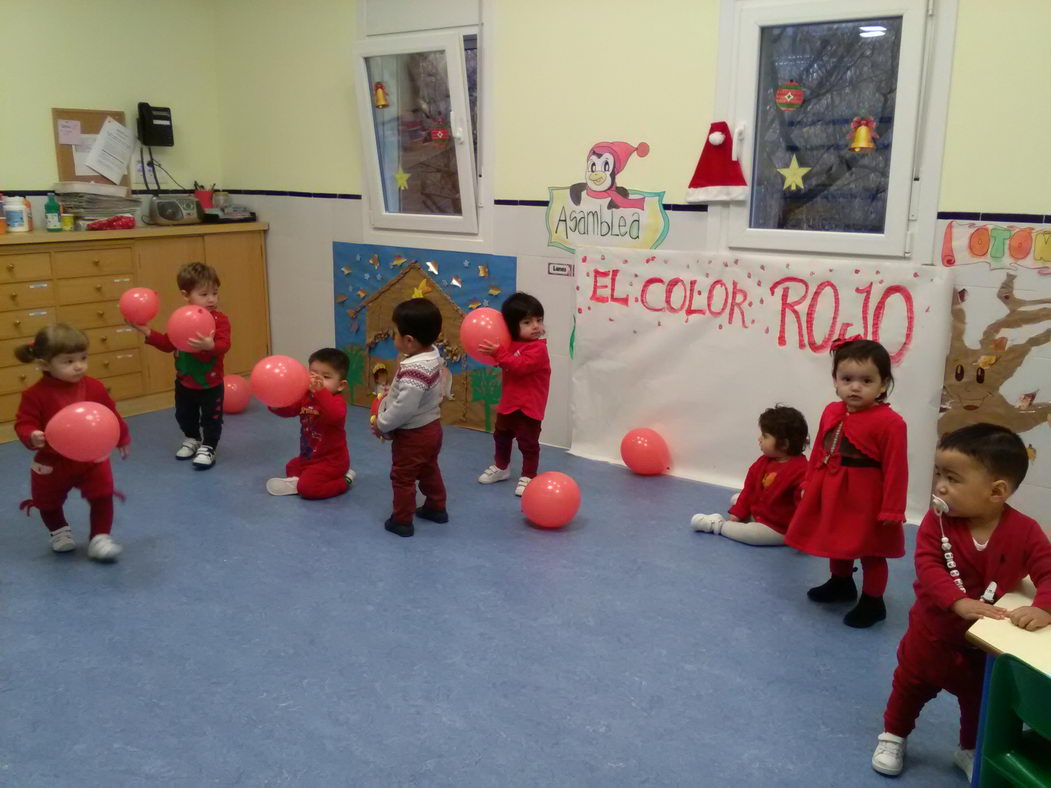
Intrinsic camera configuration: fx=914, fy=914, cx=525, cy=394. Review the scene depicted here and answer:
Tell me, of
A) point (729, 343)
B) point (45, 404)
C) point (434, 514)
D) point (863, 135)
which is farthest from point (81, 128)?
point (863, 135)

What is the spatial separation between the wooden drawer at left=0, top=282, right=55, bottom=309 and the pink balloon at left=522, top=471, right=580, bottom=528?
3.02m

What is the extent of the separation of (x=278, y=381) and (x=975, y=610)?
2795mm

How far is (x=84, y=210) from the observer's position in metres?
5.38

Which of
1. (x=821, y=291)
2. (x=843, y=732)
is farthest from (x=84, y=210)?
(x=843, y=732)

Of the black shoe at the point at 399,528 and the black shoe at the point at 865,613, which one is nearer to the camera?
the black shoe at the point at 865,613

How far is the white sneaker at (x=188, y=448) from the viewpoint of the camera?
4.70 m

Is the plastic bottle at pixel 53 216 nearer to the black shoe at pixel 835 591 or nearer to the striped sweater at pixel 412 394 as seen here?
the striped sweater at pixel 412 394

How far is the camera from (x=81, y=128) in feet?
18.1

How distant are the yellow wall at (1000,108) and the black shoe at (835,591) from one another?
162 cm

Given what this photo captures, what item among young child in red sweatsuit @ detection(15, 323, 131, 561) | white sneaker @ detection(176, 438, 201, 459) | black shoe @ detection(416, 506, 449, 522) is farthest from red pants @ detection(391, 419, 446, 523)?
white sneaker @ detection(176, 438, 201, 459)

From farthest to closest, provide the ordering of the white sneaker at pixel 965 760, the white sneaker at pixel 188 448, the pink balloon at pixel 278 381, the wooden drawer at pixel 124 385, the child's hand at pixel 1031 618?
the wooden drawer at pixel 124 385 → the white sneaker at pixel 188 448 → the pink balloon at pixel 278 381 → the white sneaker at pixel 965 760 → the child's hand at pixel 1031 618

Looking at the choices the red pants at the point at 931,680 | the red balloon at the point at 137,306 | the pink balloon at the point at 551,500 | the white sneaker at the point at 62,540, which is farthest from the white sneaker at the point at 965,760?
the red balloon at the point at 137,306

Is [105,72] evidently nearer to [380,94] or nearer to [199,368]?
[380,94]

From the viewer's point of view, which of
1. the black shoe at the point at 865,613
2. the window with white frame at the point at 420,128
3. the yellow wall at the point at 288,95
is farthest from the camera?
the yellow wall at the point at 288,95
